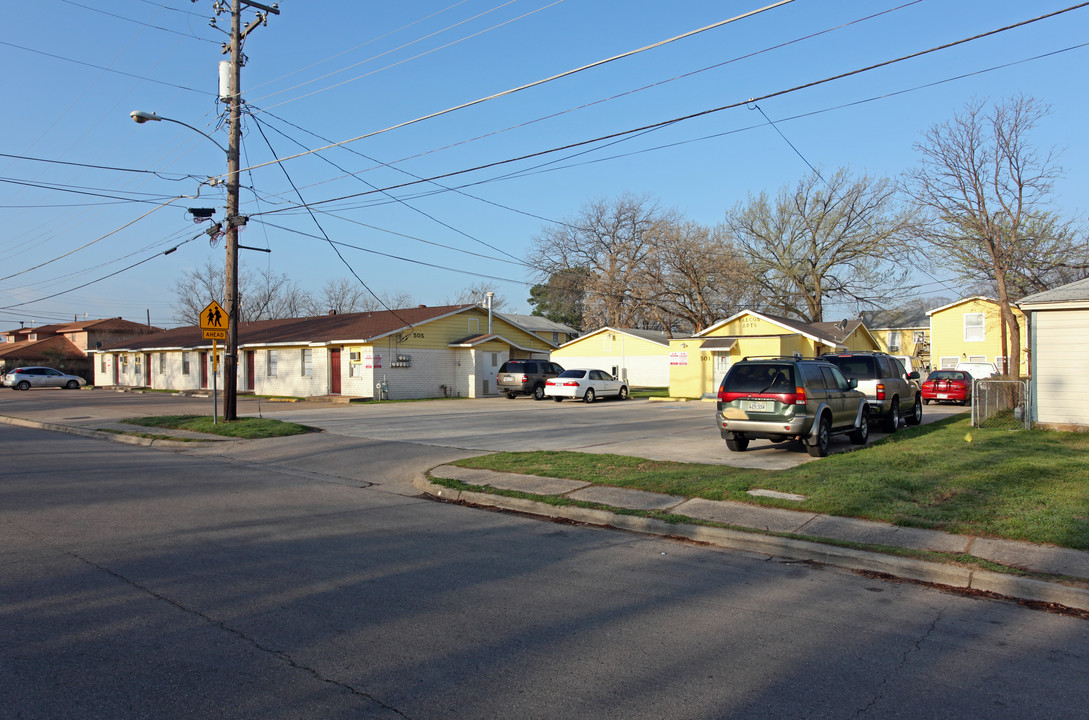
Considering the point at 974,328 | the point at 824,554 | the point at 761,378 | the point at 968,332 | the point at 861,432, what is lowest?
the point at 824,554

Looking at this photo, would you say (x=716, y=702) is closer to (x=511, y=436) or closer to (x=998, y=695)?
(x=998, y=695)

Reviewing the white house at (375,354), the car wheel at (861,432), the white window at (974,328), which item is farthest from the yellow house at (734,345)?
the car wheel at (861,432)

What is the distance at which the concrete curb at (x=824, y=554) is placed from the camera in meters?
6.11

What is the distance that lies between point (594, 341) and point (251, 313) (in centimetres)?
4115

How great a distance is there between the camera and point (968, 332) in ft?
137

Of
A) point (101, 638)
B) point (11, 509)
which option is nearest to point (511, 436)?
point (11, 509)

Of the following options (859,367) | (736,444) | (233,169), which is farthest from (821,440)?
(233,169)

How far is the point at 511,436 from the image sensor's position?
17.3m

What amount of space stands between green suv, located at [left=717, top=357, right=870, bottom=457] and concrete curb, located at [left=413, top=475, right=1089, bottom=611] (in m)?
5.09

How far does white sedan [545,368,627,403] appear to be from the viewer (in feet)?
104

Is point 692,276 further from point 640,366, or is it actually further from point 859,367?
point 859,367

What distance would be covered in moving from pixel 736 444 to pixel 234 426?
12440 millimetres

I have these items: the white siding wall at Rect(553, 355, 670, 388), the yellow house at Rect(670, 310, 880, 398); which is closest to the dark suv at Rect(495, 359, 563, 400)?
the yellow house at Rect(670, 310, 880, 398)

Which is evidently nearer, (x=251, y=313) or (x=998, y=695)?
(x=998, y=695)
